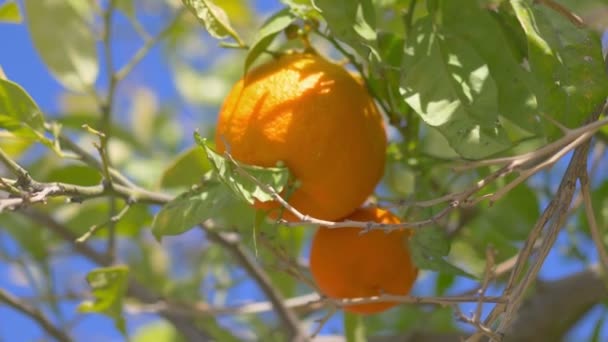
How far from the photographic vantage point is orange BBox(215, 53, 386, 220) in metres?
0.71

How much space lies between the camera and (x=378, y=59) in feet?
2.28

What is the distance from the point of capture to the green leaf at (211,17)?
717 millimetres

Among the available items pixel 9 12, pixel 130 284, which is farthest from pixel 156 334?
pixel 9 12

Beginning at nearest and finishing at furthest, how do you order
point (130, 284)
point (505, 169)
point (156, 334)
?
point (505, 169), point (130, 284), point (156, 334)

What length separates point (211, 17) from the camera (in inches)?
28.9

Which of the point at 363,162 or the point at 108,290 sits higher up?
the point at 363,162

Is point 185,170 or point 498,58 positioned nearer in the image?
point 498,58

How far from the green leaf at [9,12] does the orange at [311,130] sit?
10.1 inches

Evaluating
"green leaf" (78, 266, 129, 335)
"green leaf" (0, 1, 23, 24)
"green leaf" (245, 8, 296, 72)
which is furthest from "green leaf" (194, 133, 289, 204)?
"green leaf" (0, 1, 23, 24)

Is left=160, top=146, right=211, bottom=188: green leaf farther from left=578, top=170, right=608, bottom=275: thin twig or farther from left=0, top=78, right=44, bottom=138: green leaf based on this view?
left=578, top=170, right=608, bottom=275: thin twig

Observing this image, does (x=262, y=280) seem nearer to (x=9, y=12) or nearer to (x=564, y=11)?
(x=9, y=12)

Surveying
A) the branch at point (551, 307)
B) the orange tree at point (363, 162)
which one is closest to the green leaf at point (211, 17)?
the orange tree at point (363, 162)

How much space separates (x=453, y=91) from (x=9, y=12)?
0.45 meters

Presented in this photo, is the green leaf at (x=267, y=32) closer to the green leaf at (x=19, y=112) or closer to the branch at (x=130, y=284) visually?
the green leaf at (x=19, y=112)
